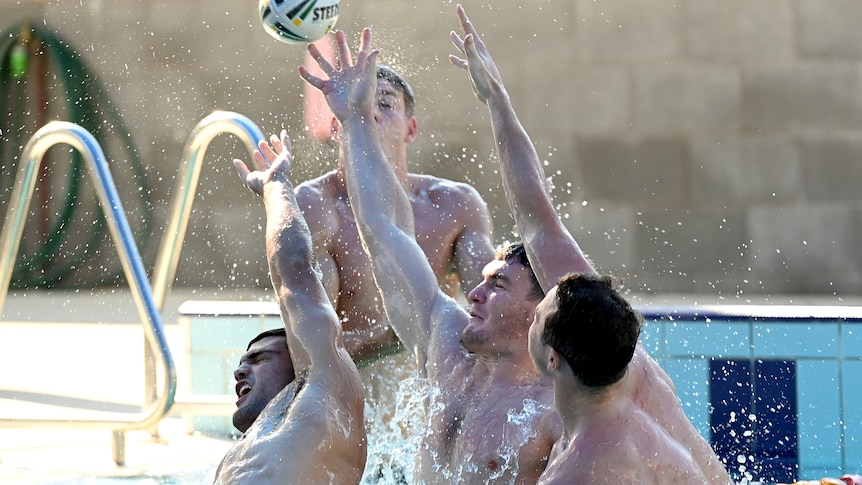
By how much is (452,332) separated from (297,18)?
1353mm

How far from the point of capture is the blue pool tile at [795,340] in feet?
16.0

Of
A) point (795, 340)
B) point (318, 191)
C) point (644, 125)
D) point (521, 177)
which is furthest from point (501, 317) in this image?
point (644, 125)

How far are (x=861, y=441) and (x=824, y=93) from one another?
18.1ft

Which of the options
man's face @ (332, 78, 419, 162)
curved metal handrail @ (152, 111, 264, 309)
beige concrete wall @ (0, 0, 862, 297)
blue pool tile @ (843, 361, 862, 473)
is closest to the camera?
man's face @ (332, 78, 419, 162)

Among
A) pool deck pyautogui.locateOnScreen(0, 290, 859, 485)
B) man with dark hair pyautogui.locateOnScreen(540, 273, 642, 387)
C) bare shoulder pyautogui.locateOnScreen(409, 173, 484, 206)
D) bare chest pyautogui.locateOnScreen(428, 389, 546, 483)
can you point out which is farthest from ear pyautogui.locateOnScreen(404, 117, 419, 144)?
man with dark hair pyautogui.locateOnScreen(540, 273, 642, 387)

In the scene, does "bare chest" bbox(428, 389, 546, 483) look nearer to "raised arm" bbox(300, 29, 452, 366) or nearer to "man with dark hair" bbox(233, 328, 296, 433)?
"raised arm" bbox(300, 29, 452, 366)

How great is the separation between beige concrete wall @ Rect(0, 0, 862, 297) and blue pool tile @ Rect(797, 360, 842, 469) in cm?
458

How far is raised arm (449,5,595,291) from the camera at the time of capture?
9.51 ft

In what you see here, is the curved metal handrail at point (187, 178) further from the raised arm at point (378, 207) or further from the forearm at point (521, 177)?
the forearm at point (521, 177)

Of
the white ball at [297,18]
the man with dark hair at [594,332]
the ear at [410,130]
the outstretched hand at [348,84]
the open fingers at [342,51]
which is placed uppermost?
the white ball at [297,18]

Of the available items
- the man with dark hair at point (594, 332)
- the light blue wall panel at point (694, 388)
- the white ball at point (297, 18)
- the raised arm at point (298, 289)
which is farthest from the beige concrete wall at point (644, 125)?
the man with dark hair at point (594, 332)

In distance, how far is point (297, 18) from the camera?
398cm

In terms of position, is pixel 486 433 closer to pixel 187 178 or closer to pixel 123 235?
pixel 123 235

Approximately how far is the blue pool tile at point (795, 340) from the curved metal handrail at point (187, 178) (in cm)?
237
